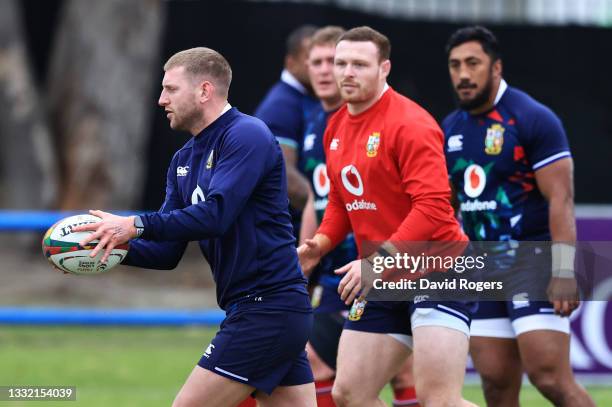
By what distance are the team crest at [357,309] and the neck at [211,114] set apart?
1291 mm

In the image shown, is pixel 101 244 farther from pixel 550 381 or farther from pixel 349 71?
pixel 550 381

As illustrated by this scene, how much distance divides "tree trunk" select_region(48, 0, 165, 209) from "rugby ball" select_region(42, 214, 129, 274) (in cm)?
944

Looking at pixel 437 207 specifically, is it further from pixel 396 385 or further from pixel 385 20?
pixel 385 20

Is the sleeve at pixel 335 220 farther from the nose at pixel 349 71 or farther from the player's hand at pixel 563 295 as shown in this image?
the player's hand at pixel 563 295

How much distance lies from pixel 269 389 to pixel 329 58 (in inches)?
126

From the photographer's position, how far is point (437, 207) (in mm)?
6605

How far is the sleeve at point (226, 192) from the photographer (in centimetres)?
594

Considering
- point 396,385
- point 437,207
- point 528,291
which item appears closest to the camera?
point 437,207

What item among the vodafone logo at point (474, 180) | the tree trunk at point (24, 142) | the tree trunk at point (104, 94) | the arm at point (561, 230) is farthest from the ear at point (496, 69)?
the tree trunk at point (24, 142)

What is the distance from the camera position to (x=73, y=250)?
6.09 m

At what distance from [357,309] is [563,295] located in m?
1.32

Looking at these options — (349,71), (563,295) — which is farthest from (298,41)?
(563,295)

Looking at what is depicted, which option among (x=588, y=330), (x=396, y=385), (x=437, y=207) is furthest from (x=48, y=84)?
(x=437, y=207)

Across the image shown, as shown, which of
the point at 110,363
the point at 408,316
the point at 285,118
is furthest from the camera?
the point at 110,363
